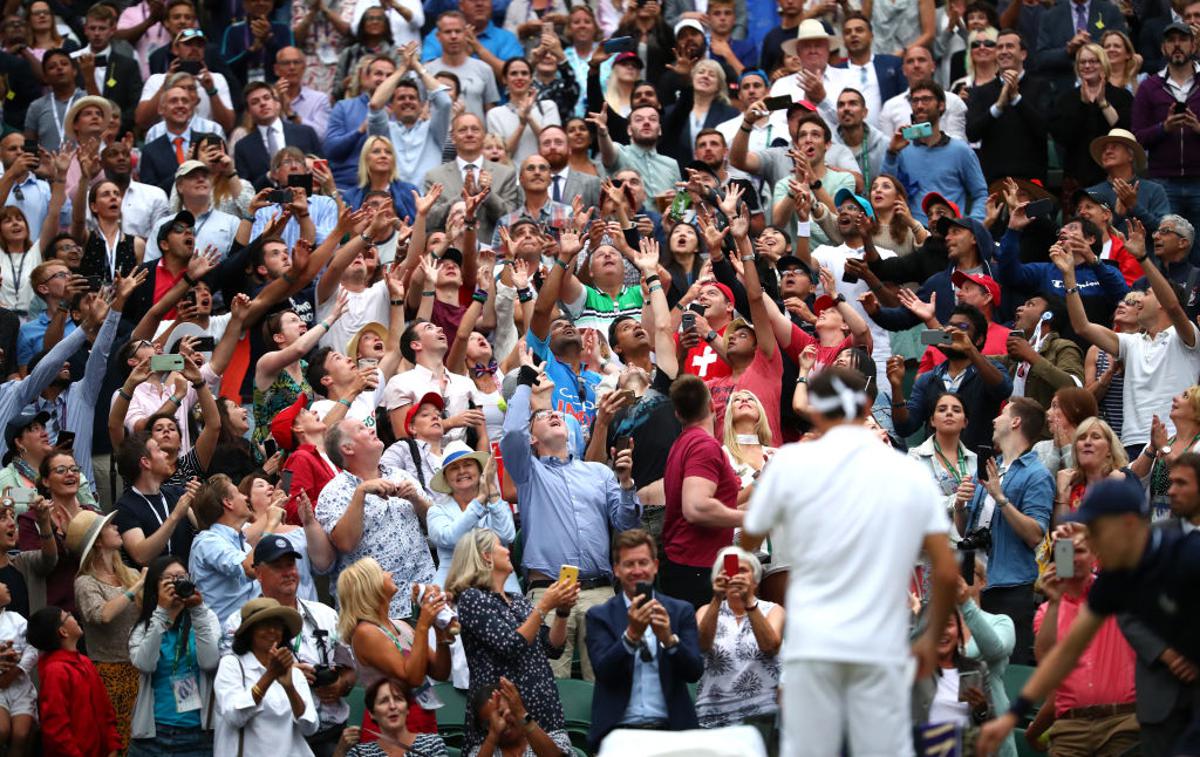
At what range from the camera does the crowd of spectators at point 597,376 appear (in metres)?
8.93

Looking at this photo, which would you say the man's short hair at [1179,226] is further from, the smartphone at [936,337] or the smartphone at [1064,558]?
the smartphone at [1064,558]

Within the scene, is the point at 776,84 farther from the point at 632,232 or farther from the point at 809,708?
the point at 809,708

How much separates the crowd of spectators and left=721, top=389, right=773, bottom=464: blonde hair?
40 mm

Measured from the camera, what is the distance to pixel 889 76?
16.9m

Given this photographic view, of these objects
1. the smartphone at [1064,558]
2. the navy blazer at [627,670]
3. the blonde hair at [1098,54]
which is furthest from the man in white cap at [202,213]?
the smartphone at [1064,558]

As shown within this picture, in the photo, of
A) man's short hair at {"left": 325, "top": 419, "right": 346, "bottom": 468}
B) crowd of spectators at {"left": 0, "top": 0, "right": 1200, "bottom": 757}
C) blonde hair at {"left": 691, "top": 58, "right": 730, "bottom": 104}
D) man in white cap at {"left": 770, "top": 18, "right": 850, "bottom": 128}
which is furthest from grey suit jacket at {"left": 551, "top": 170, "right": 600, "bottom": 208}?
man's short hair at {"left": 325, "top": 419, "right": 346, "bottom": 468}

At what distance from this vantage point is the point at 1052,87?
16562 millimetres

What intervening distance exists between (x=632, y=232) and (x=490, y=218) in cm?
152

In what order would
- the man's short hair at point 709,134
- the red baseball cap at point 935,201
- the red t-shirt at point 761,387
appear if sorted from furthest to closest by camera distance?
the man's short hair at point 709,134 < the red baseball cap at point 935,201 < the red t-shirt at point 761,387

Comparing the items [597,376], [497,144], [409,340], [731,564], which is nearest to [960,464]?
[597,376]

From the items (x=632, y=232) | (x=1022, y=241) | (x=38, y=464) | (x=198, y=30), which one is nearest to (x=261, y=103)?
(x=198, y=30)

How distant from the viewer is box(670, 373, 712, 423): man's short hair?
34.9 ft

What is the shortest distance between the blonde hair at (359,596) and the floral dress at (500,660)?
58 centimetres

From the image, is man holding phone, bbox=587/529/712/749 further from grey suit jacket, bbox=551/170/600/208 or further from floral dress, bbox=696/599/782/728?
grey suit jacket, bbox=551/170/600/208
